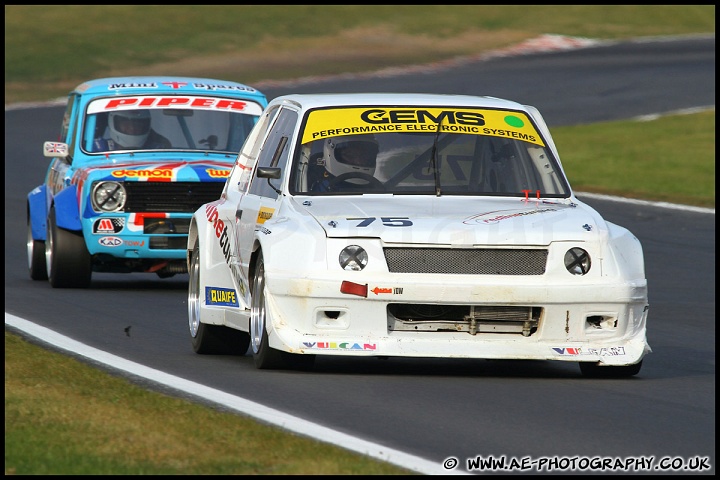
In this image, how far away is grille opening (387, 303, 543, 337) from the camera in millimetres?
8469

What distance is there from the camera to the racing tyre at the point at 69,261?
14.3 meters

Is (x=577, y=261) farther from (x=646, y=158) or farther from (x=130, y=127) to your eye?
(x=646, y=158)

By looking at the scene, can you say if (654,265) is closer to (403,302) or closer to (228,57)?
(403,302)

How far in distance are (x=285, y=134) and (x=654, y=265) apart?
722 centimetres

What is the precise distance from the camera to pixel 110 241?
14.2 metres

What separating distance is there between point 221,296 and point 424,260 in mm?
1856

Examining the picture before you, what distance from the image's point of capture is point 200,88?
15.2 m

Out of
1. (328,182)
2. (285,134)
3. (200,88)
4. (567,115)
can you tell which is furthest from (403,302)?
(567,115)

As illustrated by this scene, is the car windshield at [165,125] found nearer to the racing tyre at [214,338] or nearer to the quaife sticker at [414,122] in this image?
the racing tyre at [214,338]

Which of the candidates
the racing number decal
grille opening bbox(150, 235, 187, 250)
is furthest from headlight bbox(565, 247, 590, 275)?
grille opening bbox(150, 235, 187, 250)

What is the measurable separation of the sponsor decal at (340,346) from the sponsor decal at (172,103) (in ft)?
22.7

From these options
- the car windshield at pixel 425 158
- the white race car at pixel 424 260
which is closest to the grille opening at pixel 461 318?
the white race car at pixel 424 260

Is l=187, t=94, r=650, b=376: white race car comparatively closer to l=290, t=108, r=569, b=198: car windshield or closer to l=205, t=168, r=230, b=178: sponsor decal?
l=290, t=108, r=569, b=198: car windshield

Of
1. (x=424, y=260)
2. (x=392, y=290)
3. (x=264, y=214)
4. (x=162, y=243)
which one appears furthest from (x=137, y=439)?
(x=162, y=243)
